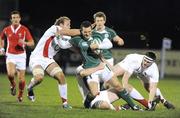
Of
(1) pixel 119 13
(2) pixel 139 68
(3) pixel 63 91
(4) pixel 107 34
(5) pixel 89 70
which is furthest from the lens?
(1) pixel 119 13

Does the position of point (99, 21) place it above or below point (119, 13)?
above

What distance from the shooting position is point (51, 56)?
557 inches

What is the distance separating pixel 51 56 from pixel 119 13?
26485mm

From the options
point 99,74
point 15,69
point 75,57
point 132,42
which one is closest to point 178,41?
point 132,42

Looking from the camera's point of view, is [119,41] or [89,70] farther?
[119,41]

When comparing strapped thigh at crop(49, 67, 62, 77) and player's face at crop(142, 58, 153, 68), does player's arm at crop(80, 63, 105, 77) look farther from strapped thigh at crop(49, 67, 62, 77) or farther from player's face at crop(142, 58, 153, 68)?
player's face at crop(142, 58, 153, 68)

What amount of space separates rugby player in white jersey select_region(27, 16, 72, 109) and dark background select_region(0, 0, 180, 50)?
77.8 feet

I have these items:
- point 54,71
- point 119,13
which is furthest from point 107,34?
point 119,13

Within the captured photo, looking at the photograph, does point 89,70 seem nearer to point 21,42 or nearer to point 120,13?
point 21,42

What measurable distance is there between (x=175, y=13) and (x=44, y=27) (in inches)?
304

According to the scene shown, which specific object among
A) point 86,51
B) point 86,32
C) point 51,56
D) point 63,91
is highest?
point 86,32

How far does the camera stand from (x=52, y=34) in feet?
45.9

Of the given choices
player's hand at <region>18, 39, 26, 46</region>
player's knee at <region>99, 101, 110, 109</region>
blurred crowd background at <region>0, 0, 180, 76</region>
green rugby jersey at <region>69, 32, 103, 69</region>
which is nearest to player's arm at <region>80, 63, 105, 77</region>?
green rugby jersey at <region>69, 32, 103, 69</region>

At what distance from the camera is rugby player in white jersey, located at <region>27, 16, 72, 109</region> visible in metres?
13.7
